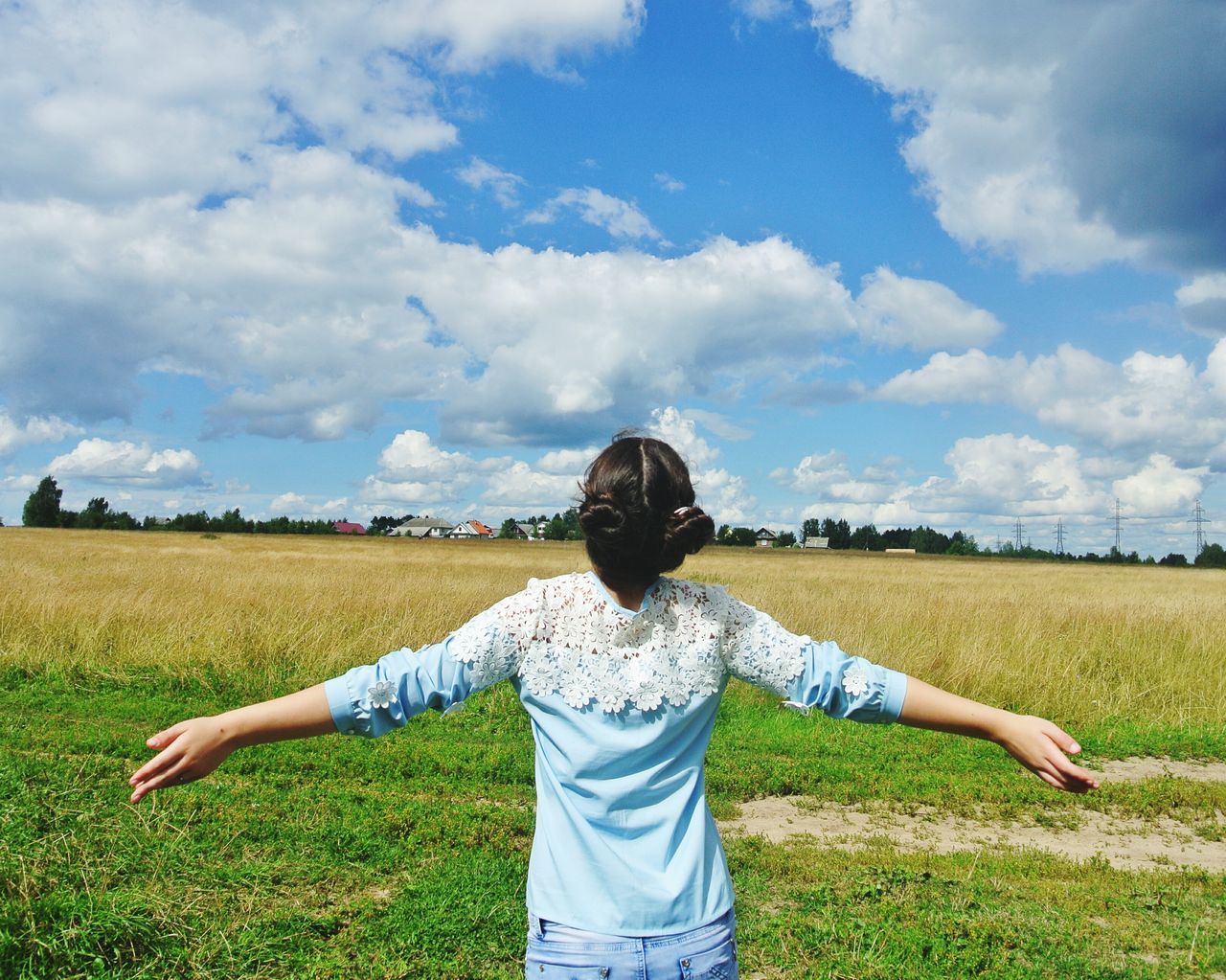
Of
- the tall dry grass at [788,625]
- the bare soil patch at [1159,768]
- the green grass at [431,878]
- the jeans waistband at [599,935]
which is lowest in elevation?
the bare soil patch at [1159,768]

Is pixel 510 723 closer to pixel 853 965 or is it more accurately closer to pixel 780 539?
pixel 853 965

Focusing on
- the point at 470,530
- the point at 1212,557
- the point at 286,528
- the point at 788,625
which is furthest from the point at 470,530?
the point at 788,625

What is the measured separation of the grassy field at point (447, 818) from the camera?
4.20m

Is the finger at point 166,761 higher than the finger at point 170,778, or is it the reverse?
the finger at point 166,761

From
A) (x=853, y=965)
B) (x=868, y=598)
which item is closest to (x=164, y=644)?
(x=853, y=965)

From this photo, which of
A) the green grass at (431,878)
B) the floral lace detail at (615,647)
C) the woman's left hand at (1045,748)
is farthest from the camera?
the green grass at (431,878)

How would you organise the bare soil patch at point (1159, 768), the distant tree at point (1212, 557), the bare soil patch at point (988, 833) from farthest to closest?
the distant tree at point (1212, 557)
the bare soil patch at point (1159, 768)
the bare soil patch at point (988, 833)

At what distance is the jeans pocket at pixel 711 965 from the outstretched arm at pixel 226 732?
887 millimetres

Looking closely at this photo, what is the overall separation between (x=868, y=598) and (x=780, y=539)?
93.7 metres

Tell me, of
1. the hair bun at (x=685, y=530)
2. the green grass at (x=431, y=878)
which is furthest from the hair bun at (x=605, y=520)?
the green grass at (x=431, y=878)

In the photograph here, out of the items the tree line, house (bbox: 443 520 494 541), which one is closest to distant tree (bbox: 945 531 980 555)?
the tree line

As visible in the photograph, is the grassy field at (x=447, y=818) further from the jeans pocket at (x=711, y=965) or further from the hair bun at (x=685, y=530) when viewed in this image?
the hair bun at (x=685, y=530)

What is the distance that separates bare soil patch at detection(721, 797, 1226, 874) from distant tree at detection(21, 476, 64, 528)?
108084 mm

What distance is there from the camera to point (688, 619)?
6.70 feet
